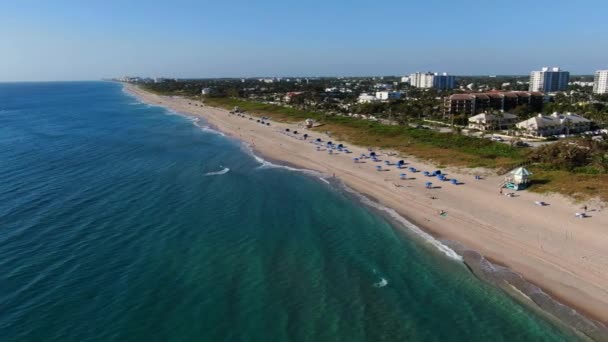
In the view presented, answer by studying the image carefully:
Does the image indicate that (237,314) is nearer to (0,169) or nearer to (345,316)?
(345,316)

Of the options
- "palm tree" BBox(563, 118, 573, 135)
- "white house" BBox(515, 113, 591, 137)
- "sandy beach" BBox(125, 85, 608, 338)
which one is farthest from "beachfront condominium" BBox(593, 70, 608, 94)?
"sandy beach" BBox(125, 85, 608, 338)

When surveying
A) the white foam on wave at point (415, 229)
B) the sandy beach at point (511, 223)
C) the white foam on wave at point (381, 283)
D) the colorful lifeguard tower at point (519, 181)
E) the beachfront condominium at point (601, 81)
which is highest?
the beachfront condominium at point (601, 81)

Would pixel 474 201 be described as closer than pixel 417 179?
Yes

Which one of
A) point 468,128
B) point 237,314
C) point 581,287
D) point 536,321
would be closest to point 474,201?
point 581,287

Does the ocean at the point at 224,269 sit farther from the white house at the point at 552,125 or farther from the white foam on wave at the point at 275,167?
the white house at the point at 552,125

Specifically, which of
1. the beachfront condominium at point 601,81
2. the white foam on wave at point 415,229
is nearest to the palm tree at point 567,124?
the white foam on wave at point 415,229

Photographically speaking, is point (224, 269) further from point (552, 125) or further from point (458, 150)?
A: point (552, 125)
